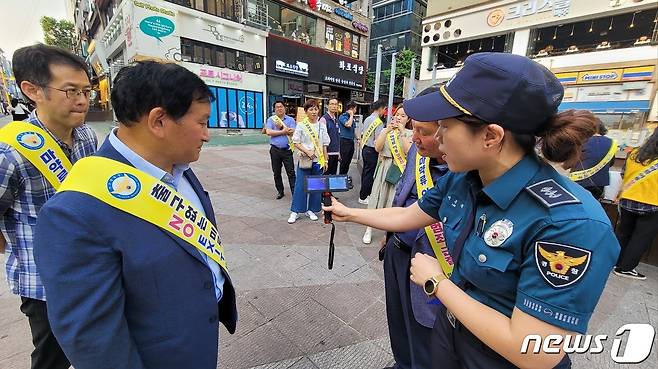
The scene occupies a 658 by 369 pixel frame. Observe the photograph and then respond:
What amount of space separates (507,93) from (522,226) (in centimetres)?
40

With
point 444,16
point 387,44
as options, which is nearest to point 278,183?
point 444,16

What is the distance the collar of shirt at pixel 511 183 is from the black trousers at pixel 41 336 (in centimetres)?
205

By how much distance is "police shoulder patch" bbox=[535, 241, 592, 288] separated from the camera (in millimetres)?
806

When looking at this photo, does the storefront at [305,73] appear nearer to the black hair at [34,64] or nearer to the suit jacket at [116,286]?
the black hair at [34,64]

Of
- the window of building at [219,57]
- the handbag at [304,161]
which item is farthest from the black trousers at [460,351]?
the window of building at [219,57]

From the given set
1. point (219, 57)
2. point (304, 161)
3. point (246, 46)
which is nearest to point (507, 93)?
point (304, 161)

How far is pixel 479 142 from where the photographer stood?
0.99 meters

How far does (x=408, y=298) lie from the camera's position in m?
1.81

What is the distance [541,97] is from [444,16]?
19.7 meters

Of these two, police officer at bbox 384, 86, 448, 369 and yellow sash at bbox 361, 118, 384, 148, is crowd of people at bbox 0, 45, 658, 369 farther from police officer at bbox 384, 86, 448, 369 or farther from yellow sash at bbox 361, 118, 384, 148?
yellow sash at bbox 361, 118, 384, 148

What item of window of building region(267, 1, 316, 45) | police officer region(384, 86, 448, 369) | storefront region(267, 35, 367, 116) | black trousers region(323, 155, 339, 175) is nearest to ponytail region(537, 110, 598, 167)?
police officer region(384, 86, 448, 369)

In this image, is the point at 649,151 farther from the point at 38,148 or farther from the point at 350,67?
the point at 350,67

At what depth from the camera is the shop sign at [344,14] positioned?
2175cm

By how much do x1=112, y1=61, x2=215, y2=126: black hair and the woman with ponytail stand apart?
14.1ft
